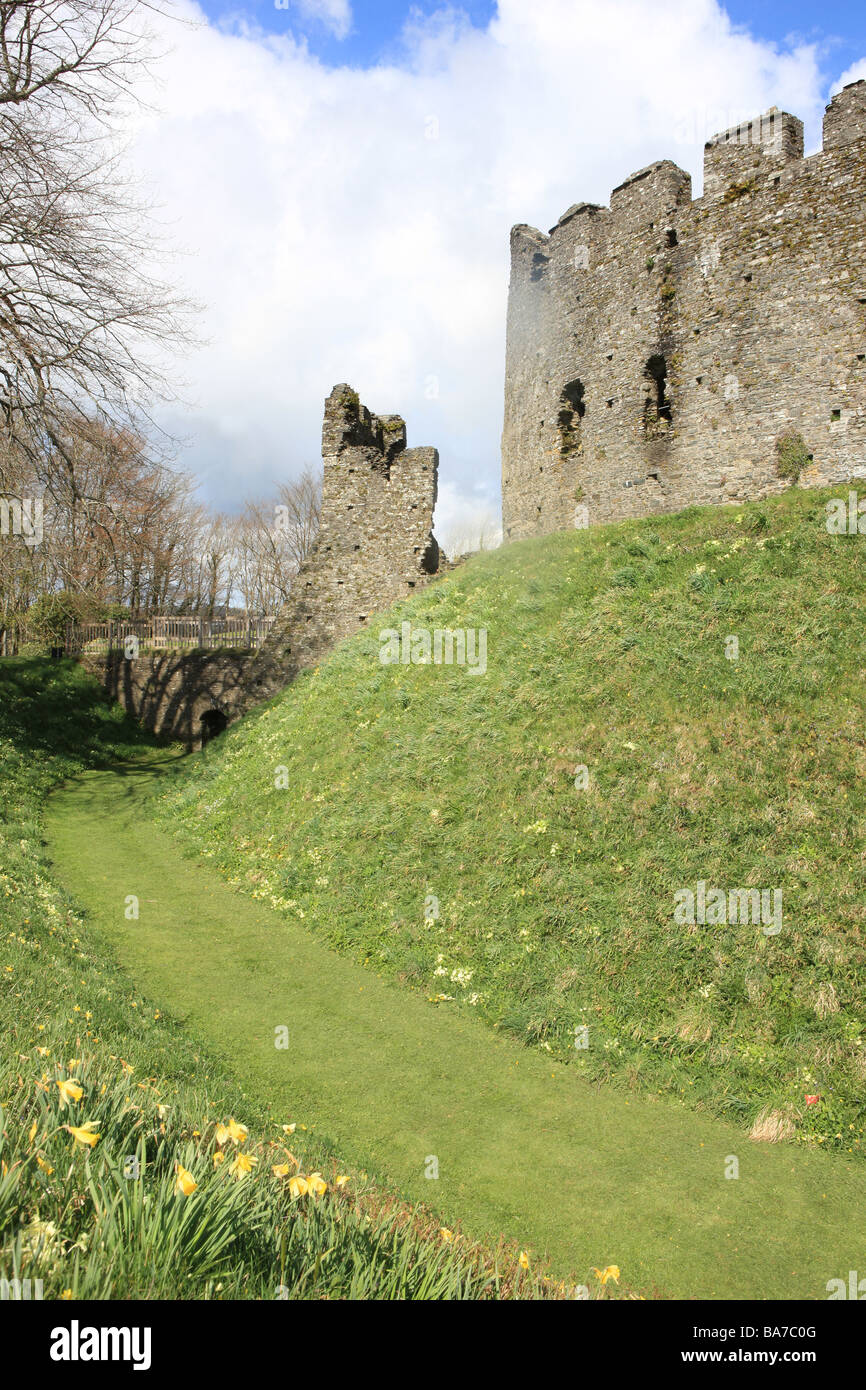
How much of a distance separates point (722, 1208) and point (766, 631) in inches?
327

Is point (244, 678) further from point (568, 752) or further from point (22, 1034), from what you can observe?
point (22, 1034)

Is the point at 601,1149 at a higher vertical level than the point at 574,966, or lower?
lower

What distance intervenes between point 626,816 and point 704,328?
1430 cm

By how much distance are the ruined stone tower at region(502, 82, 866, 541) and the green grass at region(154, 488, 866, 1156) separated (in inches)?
130

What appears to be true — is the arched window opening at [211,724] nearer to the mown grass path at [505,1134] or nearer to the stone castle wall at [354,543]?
the stone castle wall at [354,543]

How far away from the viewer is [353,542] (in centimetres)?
2242

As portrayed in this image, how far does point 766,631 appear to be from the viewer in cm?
1198

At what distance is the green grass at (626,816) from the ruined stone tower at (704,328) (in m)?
3.31

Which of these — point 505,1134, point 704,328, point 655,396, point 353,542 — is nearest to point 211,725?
point 353,542

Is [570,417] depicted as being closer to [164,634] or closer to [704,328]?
[704,328]

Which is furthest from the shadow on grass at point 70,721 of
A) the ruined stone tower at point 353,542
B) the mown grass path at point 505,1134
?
the mown grass path at point 505,1134

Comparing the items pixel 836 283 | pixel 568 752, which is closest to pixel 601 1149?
pixel 568 752

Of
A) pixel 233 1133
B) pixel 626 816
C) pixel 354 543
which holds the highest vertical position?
pixel 354 543

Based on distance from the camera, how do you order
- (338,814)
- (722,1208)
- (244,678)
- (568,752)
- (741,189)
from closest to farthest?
(722,1208)
(568,752)
(338,814)
(741,189)
(244,678)
